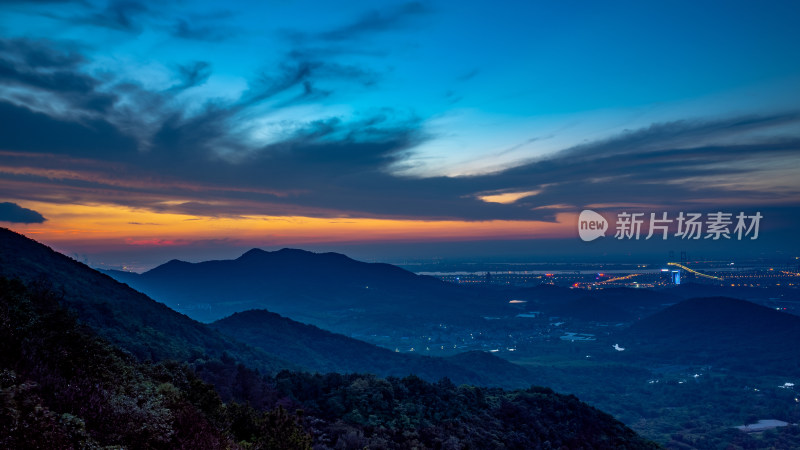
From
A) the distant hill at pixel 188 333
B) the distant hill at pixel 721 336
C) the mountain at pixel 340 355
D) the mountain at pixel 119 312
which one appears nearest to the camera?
the mountain at pixel 119 312

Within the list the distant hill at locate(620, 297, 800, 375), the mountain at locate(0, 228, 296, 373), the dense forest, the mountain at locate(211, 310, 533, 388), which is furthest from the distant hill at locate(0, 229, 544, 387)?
the distant hill at locate(620, 297, 800, 375)

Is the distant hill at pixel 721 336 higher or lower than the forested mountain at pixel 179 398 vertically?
lower

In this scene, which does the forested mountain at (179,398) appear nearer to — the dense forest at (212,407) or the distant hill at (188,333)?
the dense forest at (212,407)

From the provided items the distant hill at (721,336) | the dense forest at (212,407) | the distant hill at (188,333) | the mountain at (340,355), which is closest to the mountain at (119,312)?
the distant hill at (188,333)

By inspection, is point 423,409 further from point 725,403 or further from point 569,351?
point 569,351

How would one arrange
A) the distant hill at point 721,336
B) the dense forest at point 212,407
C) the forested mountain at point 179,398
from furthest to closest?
the distant hill at point 721,336 → the forested mountain at point 179,398 → the dense forest at point 212,407

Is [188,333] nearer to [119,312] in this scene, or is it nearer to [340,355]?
[119,312]

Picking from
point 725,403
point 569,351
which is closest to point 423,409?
point 725,403
